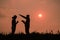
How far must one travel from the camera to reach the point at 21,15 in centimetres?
2005
